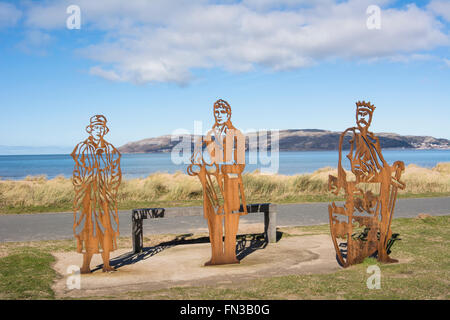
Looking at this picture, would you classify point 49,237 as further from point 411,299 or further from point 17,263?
point 411,299

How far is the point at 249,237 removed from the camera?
370 inches

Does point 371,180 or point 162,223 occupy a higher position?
point 371,180

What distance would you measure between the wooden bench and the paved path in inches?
77.4

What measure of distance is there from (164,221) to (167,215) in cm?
371

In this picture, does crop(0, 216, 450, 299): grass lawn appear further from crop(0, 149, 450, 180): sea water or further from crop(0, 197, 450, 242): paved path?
crop(0, 149, 450, 180): sea water

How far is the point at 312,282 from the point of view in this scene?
5547mm

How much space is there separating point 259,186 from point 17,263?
1098 cm

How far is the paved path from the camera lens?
399 inches

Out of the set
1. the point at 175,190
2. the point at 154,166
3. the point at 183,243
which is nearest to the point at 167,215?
the point at 183,243

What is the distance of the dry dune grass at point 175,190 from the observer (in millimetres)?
15047

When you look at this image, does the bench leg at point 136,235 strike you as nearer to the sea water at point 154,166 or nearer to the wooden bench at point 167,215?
the wooden bench at point 167,215

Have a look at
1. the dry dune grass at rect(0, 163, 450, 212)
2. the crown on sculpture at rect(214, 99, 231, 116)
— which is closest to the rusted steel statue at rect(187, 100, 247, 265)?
the crown on sculpture at rect(214, 99, 231, 116)

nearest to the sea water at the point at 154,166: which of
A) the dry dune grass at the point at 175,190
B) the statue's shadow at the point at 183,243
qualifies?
the dry dune grass at the point at 175,190
